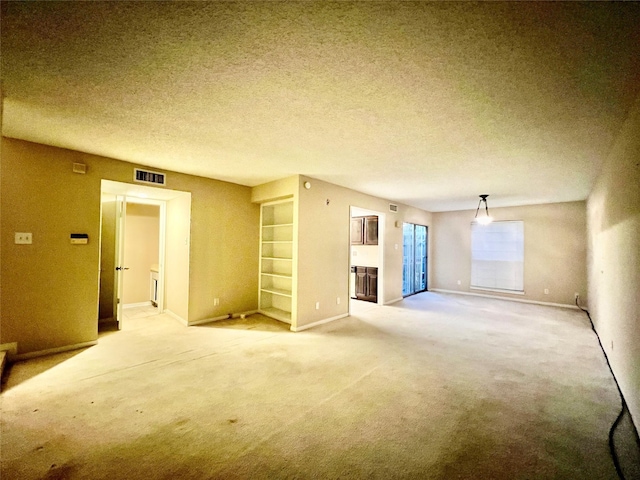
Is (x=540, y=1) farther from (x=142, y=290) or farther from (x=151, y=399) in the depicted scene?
(x=142, y=290)

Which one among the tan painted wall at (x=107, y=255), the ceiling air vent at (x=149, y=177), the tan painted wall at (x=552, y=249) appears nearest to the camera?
the ceiling air vent at (x=149, y=177)

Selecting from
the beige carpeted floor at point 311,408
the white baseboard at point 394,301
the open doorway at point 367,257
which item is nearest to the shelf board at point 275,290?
the beige carpeted floor at point 311,408

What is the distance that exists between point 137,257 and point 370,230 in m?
5.45

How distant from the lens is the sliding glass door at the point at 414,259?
778cm

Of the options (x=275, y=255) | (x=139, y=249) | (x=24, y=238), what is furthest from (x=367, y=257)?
(x=24, y=238)

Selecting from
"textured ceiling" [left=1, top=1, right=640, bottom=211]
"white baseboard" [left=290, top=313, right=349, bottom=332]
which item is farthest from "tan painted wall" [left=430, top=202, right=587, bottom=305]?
"white baseboard" [left=290, top=313, right=349, bottom=332]

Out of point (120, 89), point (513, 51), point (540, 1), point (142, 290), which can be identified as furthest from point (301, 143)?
point (142, 290)

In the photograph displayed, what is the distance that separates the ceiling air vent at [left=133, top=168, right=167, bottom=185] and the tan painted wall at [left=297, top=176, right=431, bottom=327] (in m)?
2.16

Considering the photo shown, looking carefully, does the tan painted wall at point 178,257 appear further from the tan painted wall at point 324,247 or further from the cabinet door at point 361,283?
the cabinet door at point 361,283

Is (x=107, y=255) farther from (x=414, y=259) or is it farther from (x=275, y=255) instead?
(x=414, y=259)

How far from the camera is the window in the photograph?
23.4 ft

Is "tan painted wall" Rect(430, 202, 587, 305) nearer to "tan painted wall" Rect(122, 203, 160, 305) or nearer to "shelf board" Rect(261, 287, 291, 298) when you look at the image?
"shelf board" Rect(261, 287, 291, 298)

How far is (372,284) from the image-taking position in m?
6.81

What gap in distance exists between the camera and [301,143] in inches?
121
